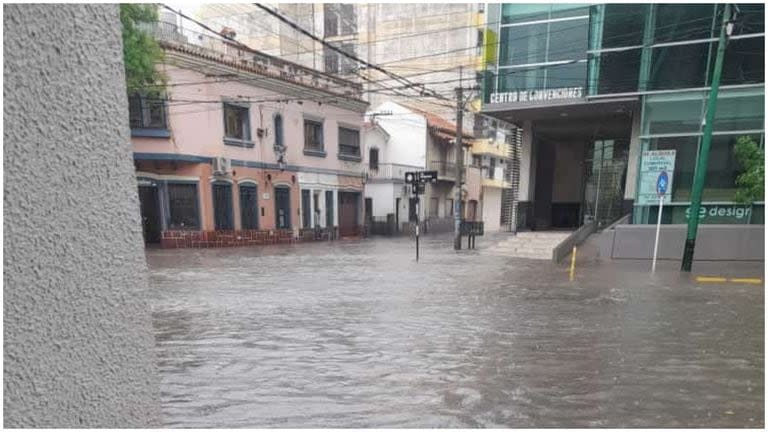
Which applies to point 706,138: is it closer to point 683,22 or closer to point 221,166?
point 683,22

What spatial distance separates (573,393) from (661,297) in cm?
536

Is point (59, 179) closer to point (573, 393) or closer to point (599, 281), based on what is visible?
point (573, 393)

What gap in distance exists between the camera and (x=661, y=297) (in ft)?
26.2

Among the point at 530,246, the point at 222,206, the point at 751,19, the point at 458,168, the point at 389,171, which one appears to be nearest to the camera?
the point at 751,19

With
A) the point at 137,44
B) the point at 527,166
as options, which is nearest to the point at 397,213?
the point at 527,166

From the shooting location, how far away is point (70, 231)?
3.20 feet

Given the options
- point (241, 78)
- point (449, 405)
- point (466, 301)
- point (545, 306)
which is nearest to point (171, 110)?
point (241, 78)

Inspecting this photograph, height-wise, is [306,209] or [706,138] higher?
[706,138]

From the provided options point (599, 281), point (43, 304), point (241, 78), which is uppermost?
point (241, 78)

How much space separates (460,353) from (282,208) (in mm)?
17293

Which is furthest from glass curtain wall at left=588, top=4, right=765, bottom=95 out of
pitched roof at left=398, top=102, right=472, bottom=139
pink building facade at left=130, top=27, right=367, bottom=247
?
pitched roof at left=398, top=102, right=472, bottom=139

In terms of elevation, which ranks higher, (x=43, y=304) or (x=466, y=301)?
(x=43, y=304)

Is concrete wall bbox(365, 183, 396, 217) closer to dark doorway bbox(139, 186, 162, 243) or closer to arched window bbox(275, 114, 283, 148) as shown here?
arched window bbox(275, 114, 283, 148)

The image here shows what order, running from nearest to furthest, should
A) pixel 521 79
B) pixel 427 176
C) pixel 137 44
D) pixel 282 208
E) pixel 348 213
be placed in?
pixel 137 44, pixel 427 176, pixel 521 79, pixel 282 208, pixel 348 213
